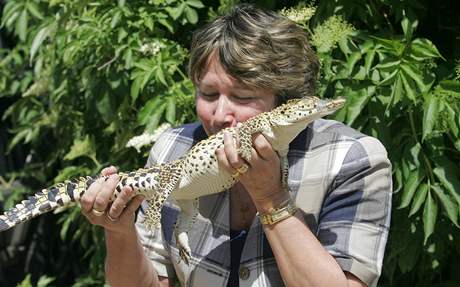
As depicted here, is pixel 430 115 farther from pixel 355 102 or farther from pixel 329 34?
pixel 329 34

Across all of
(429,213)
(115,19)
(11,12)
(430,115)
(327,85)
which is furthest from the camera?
(11,12)

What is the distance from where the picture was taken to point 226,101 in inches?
98.2

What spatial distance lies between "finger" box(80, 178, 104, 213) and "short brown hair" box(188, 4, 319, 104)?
0.39 metres

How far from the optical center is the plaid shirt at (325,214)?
245 centimetres

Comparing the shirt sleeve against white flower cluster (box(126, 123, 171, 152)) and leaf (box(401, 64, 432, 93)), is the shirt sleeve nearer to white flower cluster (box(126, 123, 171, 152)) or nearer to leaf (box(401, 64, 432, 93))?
leaf (box(401, 64, 432, 93))

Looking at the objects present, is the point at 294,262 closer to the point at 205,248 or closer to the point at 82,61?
the point at 205,248

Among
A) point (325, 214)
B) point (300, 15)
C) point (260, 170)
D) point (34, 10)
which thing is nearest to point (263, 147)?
point (260, 170)

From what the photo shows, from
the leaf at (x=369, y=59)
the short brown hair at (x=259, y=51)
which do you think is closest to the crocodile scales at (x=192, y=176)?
the short brown hair at (x=259, y=51)

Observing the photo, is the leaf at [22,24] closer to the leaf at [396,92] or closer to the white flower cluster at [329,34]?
the white flower cluster at [329,34]

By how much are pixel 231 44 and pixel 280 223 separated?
50 centimetres

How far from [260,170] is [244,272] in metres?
0.36

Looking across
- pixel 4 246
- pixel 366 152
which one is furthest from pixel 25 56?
pixel 366 152

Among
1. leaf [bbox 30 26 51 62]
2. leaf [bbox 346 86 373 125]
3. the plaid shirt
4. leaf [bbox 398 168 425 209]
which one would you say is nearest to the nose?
the plaid shirt

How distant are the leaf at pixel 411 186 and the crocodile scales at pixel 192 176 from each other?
833mm
